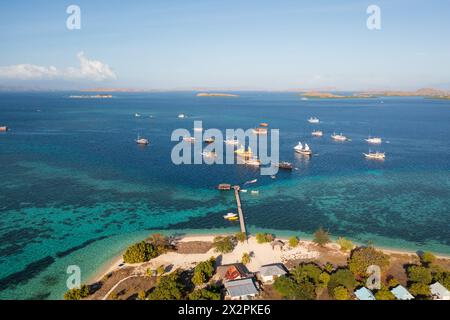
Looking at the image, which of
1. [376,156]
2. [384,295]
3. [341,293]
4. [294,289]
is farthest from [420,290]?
[376,156]

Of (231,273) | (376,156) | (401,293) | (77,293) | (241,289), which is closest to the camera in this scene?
(401,293)

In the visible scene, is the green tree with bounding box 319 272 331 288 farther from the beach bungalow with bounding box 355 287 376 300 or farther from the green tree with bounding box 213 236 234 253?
the green tree with bounding box 213 236 234 253

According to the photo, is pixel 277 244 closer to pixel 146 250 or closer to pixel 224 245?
pixel 224 245

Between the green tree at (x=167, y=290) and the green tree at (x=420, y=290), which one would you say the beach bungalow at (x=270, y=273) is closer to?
the green tree at (x=167, y=290)

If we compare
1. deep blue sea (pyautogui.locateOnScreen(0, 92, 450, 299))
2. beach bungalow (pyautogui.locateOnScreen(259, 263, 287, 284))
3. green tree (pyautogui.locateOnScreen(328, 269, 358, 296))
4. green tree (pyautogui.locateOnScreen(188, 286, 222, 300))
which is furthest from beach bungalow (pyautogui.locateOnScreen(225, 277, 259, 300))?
deep blue sea (pyautogui.locateOnScreen(0, 92, 450, 299))
